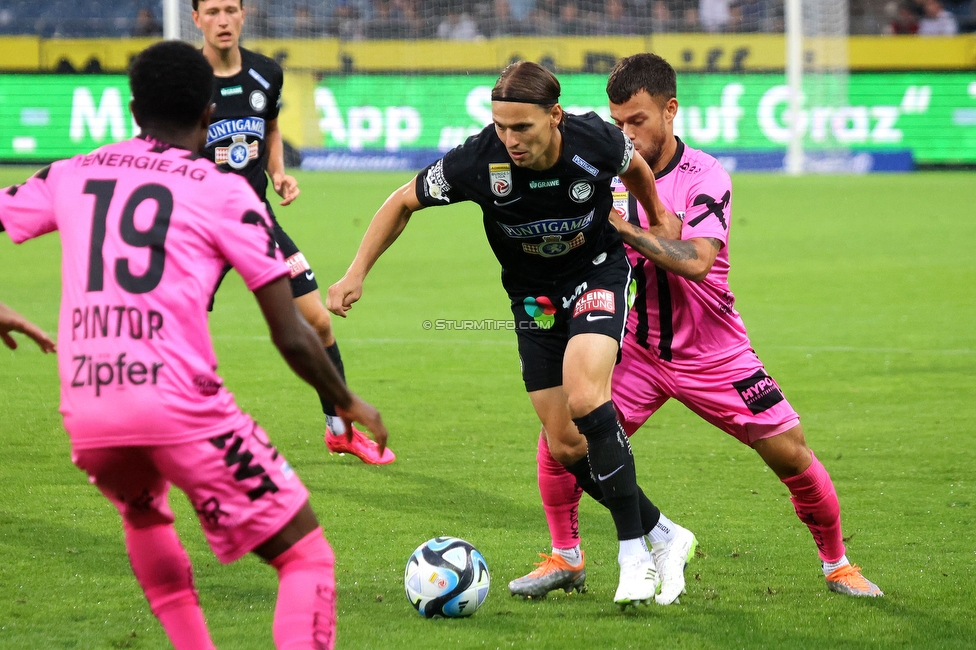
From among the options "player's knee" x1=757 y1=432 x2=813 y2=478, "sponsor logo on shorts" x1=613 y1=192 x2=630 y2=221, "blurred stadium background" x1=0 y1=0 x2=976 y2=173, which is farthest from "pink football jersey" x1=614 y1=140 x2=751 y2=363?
"blurred stadium background" x1=0 y1=0 x2=976 y2=173

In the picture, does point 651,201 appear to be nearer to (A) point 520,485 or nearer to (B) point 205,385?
(A) point 520,485

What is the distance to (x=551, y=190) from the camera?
4.47m

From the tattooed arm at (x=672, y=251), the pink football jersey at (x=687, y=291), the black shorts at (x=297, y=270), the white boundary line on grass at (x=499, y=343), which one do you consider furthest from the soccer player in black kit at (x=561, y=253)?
the white boundary line on grass at (x=499, y=343)

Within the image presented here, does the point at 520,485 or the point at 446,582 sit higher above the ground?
the point at 446,582

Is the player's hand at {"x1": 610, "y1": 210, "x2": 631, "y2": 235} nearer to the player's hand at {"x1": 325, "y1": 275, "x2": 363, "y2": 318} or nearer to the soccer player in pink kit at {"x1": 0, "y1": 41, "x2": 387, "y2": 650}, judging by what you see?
the player's hand at {"x1": 325, "y1": 275, "x2": 363, "y2": 318}

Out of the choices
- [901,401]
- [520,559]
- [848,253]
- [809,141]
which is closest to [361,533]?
[520,559]

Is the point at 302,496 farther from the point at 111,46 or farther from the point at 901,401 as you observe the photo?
the point at 111,46

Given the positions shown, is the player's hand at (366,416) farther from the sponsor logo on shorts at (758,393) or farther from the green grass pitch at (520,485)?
the sponsor logo on shorts at (758,393)

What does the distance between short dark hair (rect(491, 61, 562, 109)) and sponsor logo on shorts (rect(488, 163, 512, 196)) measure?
0.25 metres

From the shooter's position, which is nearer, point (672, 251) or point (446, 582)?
point (446, 582)

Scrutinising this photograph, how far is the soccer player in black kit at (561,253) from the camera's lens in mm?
4312

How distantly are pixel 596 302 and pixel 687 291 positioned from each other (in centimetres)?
51

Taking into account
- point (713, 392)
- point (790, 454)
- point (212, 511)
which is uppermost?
point (212, 511)

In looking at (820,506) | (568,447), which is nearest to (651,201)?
(568,447)
